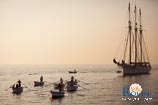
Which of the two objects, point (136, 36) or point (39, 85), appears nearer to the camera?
point (39, 85)

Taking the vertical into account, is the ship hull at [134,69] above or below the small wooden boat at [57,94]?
above

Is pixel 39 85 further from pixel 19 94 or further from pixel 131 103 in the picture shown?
pixel 131 103

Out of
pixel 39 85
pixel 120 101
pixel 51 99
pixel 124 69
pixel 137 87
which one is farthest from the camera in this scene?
pixel 124 69

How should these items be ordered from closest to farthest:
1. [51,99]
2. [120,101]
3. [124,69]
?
1. [120,101]
2. [51,99]
3. [124,69]

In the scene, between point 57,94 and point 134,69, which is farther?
point 134,69

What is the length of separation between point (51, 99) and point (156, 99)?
6.50 metres

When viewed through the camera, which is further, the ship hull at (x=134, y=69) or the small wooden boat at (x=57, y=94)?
the ship hull at (x=134, y=69)

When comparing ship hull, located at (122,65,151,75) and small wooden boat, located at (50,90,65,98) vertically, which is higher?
ship hull, located at (122,65,151,75)

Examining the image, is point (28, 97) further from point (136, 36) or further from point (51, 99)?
point (136, 36)

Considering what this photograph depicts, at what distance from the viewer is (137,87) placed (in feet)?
55.5

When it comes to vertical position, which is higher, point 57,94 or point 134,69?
point 134,69

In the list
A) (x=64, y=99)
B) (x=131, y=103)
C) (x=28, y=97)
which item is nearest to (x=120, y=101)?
(x=131, y=103)

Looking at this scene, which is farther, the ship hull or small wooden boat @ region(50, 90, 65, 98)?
the ship hull

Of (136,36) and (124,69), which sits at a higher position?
(136,36)
